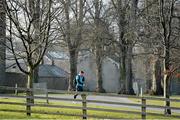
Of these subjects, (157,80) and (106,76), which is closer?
(157,80)

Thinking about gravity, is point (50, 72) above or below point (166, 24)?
below

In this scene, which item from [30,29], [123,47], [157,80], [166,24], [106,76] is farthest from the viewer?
[106,76]

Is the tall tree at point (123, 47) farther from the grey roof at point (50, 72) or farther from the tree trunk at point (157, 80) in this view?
the grey roof at point (50, 72)

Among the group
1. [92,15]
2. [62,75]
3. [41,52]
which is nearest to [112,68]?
[62,75]

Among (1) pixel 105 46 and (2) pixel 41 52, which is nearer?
(2) pixel 41 52

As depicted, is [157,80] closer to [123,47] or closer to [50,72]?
[123,47]

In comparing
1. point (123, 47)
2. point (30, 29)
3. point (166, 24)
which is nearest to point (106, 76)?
point (123, 47)

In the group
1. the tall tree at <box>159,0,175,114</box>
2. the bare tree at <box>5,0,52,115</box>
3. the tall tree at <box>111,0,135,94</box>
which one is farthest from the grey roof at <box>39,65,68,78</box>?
the bare tree at <box>5,0,52,115</box>

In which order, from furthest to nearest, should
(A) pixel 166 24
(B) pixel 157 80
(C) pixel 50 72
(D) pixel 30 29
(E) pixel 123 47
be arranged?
(C) pixel 50 72 → (B) pixel 157 80 → (E) pixel 123 47 → (A) pixel 166 24 → (D) pixel 30 29

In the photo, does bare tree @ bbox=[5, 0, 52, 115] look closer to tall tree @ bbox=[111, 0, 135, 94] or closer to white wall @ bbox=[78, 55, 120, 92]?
tall tree @ bbox=[111, 0, 135, 94]

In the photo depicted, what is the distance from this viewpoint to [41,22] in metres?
20.7

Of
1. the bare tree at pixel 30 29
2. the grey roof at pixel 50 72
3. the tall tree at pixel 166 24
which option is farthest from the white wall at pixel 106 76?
the bare tree at pixel 30 29

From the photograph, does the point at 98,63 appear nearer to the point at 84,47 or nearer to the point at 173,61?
the point at 84,47

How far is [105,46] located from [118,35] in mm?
1909
